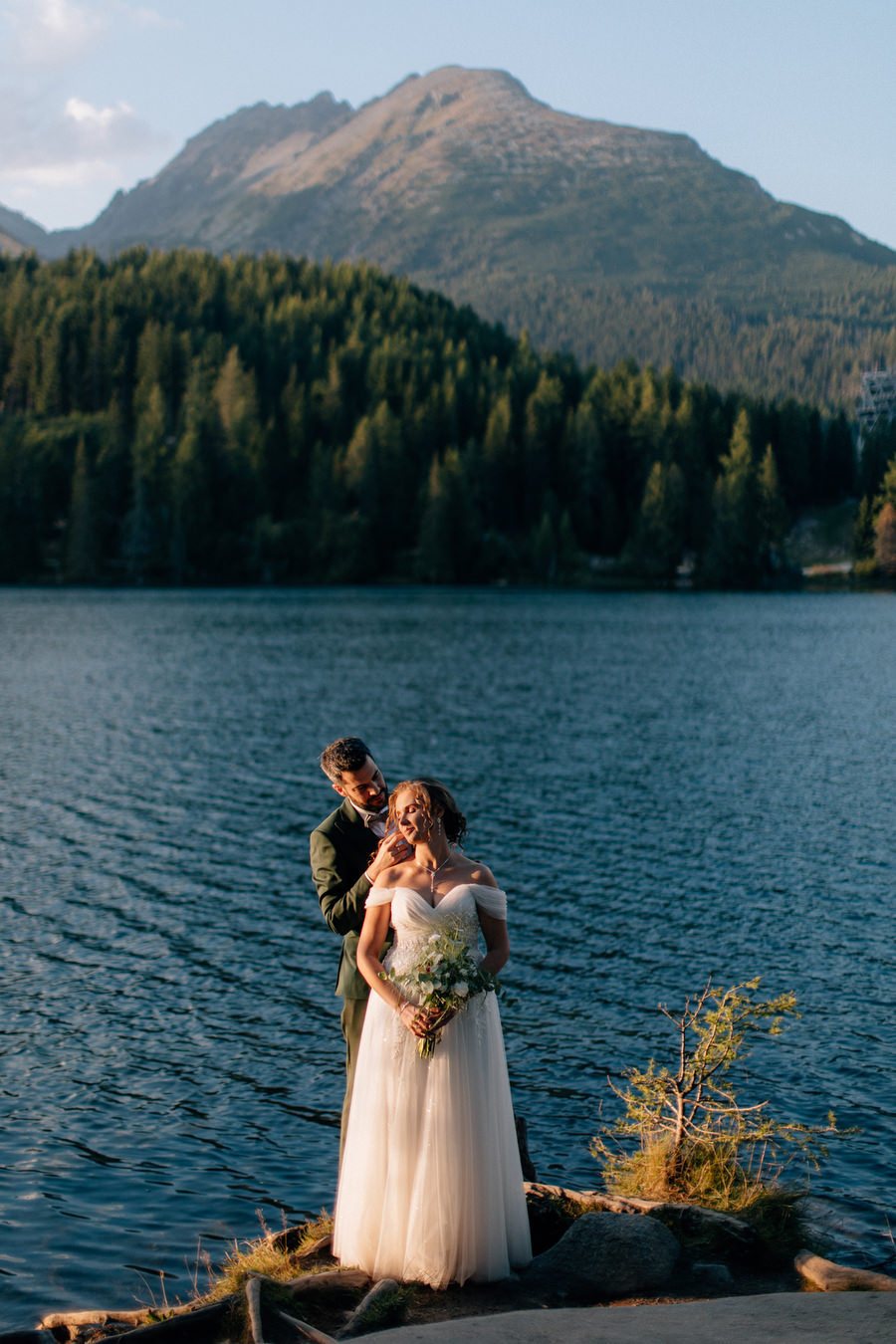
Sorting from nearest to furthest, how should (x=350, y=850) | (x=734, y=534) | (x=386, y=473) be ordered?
(x=350, y=850) → (x=734, y=534) → (x=386, y=473)

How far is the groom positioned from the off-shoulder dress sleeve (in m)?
0.94

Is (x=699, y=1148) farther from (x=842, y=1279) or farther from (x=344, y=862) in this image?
(x=344, y=862)

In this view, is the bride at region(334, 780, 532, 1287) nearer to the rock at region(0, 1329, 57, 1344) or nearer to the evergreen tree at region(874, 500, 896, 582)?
the rock at region(0, 1329, 57, 1344)

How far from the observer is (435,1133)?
873cm

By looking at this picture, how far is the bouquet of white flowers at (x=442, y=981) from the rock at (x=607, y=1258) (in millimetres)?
1976

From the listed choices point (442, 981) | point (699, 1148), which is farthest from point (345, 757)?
point (699, 1148)

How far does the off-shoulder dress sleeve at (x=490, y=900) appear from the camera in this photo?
8820mm

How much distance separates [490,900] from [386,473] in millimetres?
164945

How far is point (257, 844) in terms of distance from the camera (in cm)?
3045

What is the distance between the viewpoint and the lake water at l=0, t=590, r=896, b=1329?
515 inches

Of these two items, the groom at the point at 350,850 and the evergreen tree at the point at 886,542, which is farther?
the evergreen tree at the point at 886,542

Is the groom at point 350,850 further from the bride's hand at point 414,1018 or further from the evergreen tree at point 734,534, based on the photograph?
the evergreen tree at point 734,534

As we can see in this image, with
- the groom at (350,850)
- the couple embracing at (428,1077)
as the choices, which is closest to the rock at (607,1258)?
the couple embracing at (428,1077)

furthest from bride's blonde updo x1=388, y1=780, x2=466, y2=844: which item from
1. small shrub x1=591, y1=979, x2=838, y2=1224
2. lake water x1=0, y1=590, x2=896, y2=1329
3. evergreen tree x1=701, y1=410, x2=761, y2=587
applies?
evergreen tree x1=701, y1=410, x2=761, y2=587
